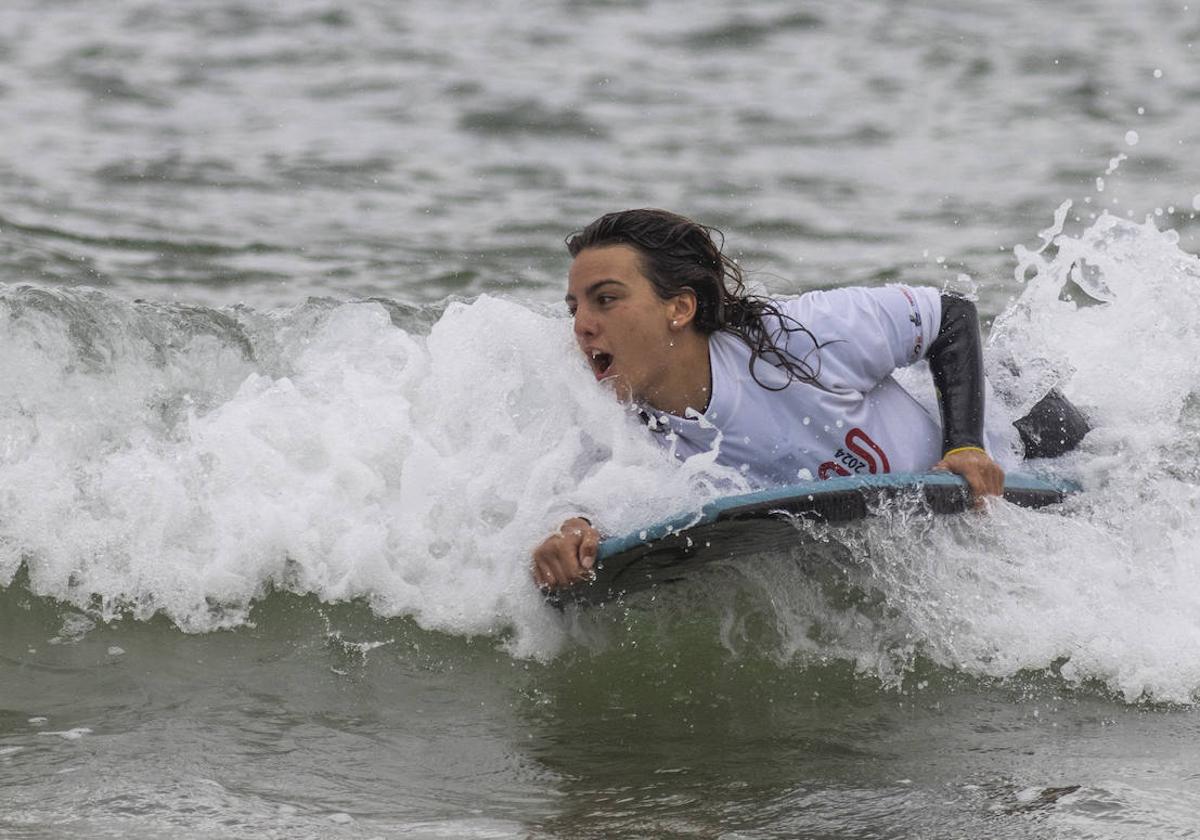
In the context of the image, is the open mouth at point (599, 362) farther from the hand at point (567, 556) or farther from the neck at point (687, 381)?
the hand at point (567, 556)

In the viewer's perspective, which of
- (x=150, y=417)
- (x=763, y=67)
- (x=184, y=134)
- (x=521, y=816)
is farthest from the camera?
(x=763, y=67)

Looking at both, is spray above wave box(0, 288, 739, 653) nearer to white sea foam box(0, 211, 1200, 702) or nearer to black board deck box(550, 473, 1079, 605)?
white sea foam box(0, 211, 1200, 702)

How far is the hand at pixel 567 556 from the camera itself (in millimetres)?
4496

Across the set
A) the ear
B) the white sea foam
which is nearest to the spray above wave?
the white sea foam

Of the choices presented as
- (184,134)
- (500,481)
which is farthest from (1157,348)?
(184,134)

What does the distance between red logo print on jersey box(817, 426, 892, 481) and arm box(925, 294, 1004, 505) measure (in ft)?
0.61

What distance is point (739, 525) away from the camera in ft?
14.7

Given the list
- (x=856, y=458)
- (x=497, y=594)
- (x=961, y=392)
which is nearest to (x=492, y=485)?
(x=497, y=594)

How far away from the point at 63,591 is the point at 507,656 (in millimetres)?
1463

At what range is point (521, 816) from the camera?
3738 millimetres

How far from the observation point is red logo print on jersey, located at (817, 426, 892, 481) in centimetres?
491

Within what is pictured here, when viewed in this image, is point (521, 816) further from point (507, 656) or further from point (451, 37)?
point (451, 37)

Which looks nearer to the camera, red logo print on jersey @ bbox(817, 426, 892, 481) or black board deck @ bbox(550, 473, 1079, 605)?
black board deck @ bbox(550, 473, 1079, 605)

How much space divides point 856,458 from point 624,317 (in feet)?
2.75
